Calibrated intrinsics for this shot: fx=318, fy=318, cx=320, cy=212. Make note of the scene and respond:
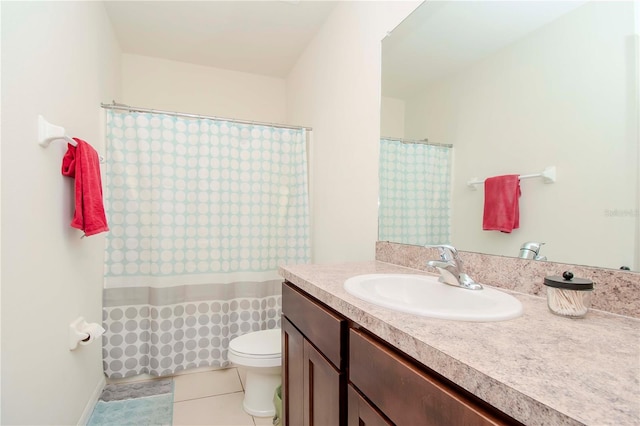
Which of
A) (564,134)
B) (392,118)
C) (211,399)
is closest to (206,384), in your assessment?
(211,399)

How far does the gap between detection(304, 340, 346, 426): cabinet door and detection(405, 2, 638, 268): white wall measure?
2.09ft

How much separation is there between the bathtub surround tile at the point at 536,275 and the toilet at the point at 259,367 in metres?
0.89

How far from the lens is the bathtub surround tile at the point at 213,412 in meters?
1.70

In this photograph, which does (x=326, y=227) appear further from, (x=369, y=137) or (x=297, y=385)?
(x=297, y=385)

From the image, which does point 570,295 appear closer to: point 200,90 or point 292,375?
point 292,375

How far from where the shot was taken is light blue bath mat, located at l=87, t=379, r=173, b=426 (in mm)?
1678

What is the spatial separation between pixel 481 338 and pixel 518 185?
62cm

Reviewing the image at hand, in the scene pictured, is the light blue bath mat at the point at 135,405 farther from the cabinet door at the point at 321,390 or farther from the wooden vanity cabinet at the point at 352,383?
the cabinet door at the point at 321,390

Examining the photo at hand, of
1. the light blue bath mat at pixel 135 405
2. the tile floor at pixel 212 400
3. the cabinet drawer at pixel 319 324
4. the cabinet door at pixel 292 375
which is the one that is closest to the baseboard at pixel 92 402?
the light blue bath mat at pixel 135 405

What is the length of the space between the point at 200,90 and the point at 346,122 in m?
1.69

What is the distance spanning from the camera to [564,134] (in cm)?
86

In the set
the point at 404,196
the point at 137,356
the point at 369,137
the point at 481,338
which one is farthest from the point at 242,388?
the point at 481,338

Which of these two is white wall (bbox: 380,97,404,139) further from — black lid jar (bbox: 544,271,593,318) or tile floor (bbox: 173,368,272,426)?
tile floor (bbox: 173,368,272,426)

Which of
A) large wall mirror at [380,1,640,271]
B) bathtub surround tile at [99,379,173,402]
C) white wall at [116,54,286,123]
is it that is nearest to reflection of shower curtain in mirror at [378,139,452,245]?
large wall mirror at [380,1,640,271]
